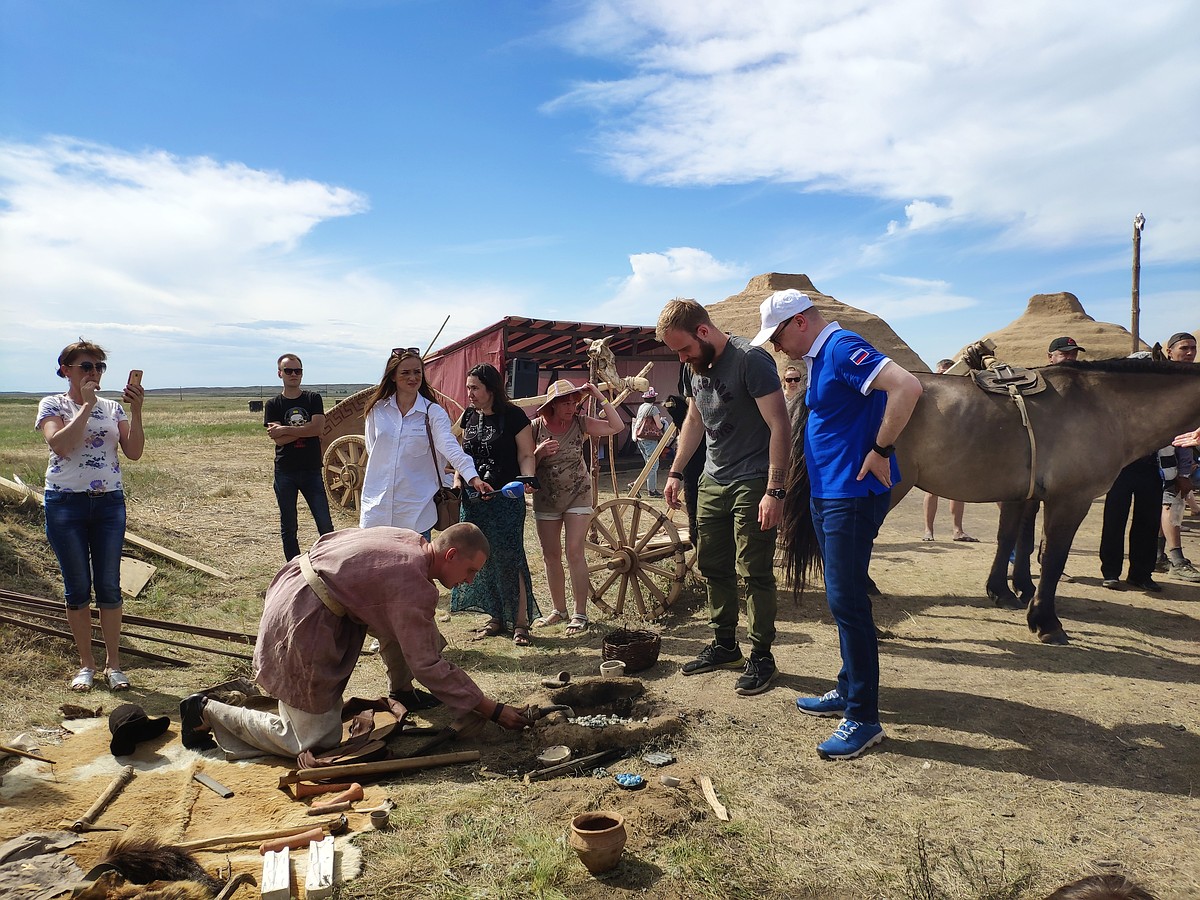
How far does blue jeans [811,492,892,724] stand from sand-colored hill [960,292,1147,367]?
26950 mm

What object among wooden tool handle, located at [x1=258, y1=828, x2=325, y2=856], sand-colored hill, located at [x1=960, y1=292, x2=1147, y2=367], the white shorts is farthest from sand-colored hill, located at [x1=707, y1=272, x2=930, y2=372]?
wooden tool handle, located at [x1=258, y1=828, x2=325, y2=856]

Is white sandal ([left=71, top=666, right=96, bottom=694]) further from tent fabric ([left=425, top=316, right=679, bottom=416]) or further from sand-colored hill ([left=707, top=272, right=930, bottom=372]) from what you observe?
sand-colored hill ([left=707, top=272, right=930, bottom=372])

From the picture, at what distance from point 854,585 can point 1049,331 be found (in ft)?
106

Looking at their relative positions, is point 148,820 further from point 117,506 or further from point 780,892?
point 780,892

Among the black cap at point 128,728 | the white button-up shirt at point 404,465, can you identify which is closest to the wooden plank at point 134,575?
the white button-up shirt at point 404,465

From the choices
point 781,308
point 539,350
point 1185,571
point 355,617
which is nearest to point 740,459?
point 781,308

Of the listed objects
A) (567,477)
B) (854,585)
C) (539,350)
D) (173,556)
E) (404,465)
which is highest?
(539,350)

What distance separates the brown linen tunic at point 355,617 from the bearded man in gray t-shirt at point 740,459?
1632mm

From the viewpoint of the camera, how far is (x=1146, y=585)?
644 cm

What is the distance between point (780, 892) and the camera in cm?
258

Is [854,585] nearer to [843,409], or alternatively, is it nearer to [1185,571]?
[843,409]

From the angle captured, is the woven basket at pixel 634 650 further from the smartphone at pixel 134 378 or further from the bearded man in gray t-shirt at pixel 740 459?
the smartphone at pixel 134 378

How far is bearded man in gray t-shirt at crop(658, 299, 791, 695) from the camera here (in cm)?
404

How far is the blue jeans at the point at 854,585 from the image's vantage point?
3.40 meters
